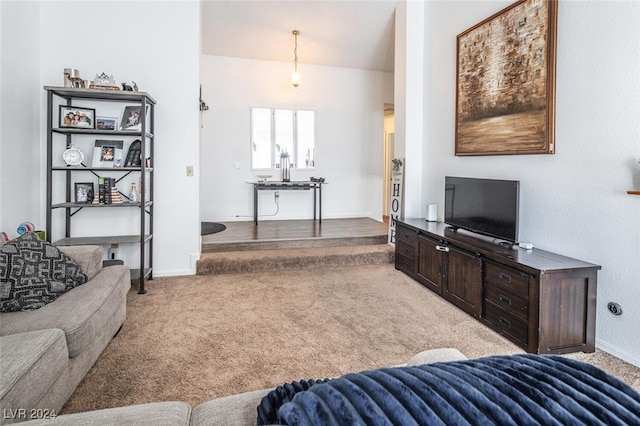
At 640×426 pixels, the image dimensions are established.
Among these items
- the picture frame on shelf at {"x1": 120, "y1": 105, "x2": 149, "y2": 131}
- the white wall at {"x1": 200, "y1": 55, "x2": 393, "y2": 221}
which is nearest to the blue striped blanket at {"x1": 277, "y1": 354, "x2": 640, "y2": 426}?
the picture frame on shelf at {"x1": 120, "y1": 105, "x2": 149, "y2": 131}

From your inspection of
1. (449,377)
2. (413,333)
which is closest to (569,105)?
(413,333)

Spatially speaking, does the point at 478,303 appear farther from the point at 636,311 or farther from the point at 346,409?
the point at 346,409

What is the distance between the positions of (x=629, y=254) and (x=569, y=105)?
1.13 metres

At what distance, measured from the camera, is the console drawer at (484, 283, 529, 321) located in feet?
8.04

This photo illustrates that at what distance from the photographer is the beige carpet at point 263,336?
2.03 m

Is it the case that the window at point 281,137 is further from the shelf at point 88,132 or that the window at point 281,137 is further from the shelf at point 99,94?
the shelf at point 88,132

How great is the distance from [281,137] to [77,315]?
16.6ft

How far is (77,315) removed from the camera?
1.89 m

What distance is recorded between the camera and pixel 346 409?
613mm

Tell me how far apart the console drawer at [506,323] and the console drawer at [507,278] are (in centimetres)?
19

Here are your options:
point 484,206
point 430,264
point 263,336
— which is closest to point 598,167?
point 484,206

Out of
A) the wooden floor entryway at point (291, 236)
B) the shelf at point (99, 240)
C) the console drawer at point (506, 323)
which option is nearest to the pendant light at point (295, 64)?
the wooden floor entryway at point (291, 236)

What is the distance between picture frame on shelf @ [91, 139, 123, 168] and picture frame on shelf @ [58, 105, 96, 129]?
0.21 m

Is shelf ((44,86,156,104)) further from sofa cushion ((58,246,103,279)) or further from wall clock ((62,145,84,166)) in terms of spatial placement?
sofa cushion ((58,246,103,279))
